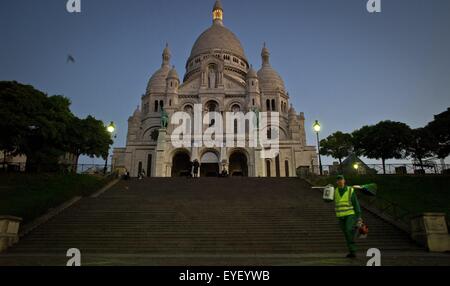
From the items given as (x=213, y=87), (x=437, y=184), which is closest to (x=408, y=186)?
(x=437, y=184)

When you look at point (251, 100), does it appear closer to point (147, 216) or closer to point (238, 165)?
point (238, 165)

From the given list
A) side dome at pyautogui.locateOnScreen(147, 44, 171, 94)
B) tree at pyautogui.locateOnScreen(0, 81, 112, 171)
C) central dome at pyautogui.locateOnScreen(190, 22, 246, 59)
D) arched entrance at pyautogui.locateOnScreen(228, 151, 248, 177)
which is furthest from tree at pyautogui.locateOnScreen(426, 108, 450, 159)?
central dome at pyautogui.locateOnScreen(190, 22, 246, 59)

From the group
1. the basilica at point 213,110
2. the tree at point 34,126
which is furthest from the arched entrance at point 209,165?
the tree at point 34,126

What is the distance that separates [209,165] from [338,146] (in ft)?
94.5

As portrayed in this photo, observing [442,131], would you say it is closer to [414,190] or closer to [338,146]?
[414,190]

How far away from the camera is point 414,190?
1969cm

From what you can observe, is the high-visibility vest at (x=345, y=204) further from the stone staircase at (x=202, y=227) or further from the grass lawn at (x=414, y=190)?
the grass lawn at (x=414, y=190)

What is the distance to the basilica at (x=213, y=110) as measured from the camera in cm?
3944

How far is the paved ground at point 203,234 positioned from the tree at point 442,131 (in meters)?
19.1

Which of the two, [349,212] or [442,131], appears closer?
[349,212]

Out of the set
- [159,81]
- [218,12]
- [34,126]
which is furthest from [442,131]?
[218,12]

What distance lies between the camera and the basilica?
129ft
